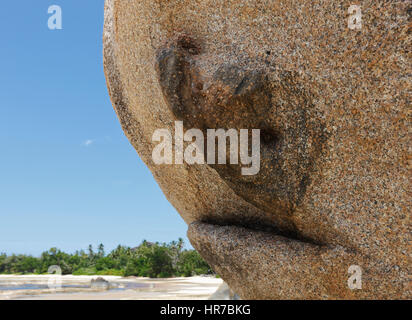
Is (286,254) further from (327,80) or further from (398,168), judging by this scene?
(327,80)

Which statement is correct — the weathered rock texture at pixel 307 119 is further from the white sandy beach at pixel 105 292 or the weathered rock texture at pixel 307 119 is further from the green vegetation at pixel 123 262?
the green vegetation at pixel 123 262

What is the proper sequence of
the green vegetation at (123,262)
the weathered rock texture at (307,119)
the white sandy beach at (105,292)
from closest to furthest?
the weathered rock texture at (307,119) → the white sandy beach at (105,292) → the green vegetation at (123,262)

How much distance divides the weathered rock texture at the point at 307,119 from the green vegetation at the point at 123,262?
64.3 feet

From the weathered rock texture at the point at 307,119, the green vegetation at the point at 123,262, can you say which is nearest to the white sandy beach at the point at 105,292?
the green vegetation at the point at 123,262

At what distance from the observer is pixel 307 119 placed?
2.53m

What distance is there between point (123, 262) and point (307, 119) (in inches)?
1012

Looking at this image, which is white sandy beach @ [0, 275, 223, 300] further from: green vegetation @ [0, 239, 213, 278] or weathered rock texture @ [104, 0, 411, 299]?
weathered rock texture @ [104, 0, 411, 299]

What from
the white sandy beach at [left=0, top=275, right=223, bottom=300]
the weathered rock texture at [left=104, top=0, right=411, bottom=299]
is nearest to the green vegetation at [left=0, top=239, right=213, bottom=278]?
the white sandy beach at [left=0, top=275, right=223, bottom=300]

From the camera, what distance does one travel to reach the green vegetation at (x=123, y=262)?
22.0 metres

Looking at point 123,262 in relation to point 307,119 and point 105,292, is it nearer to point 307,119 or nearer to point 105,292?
point 105,292

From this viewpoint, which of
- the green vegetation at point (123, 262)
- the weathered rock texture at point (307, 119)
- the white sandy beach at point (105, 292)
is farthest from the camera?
the green vegetation at point (123, 262)

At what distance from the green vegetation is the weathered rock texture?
1961 centimetres

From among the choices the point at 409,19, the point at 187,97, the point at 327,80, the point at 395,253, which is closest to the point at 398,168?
the point at 395,253

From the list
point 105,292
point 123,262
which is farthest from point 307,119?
point 123,262
